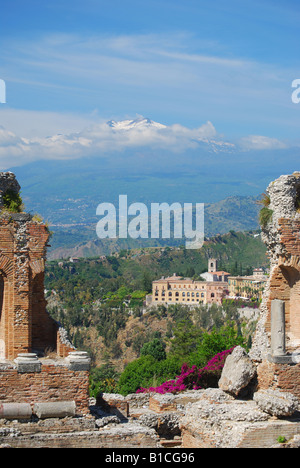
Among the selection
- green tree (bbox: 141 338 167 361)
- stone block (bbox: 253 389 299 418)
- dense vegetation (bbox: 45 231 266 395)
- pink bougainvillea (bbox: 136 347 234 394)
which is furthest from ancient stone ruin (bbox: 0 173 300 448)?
green tree (bbox: 141 338 167 361)

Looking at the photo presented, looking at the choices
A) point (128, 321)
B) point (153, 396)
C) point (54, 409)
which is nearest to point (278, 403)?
point (54, 409)

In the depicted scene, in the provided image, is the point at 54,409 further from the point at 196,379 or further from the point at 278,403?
the point at 196,379

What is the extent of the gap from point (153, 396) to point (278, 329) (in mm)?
4406

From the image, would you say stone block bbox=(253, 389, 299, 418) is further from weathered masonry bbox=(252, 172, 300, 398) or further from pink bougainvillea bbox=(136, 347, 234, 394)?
pink bougainvillea bbox=(136, 347, 234, 394)

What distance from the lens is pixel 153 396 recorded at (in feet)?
63.6

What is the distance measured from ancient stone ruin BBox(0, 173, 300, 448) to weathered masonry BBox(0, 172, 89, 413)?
22 mm

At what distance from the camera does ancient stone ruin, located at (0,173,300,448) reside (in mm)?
15102

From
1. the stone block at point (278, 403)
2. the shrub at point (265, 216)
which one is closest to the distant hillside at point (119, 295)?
the shrub at point (265, 216)

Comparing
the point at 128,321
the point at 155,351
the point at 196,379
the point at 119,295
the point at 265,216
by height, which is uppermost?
the point at 265,216

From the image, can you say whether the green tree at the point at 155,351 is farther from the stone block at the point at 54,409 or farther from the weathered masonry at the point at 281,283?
the stone block at the point at 54,409

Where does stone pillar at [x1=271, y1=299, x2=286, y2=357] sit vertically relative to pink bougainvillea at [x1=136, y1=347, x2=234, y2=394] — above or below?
above

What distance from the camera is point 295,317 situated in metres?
17.8

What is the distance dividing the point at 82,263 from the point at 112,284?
3266 centimetres
